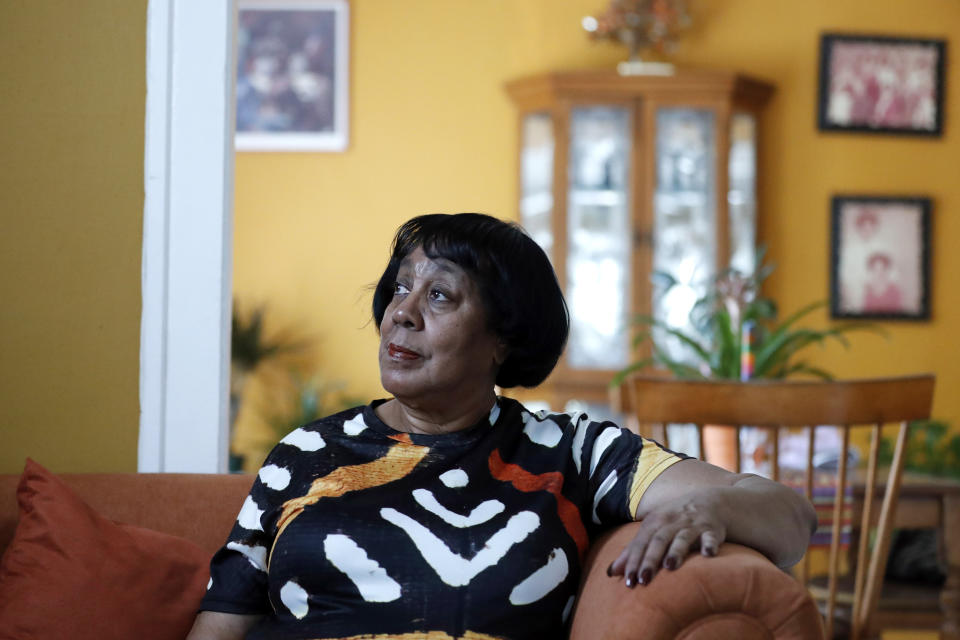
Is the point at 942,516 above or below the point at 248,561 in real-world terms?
below

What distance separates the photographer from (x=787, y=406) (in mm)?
1909

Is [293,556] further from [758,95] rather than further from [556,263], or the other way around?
[758,95]

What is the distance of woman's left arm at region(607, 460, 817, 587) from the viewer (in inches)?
47.1

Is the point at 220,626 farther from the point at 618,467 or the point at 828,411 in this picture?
the point at 828,411

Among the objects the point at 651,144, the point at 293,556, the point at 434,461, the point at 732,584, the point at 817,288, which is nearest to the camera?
the point at 732,584

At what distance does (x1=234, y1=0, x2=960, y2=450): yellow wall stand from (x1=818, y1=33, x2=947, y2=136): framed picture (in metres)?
0.07

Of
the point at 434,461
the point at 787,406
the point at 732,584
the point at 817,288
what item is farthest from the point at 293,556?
the point at 817,288

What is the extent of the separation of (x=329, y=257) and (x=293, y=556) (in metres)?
4.15

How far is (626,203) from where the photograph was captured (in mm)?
5043

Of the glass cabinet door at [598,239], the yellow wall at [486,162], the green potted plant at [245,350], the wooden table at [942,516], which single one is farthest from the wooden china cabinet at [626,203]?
the wooden table at [942,516]

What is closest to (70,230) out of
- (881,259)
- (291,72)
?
(291,72)

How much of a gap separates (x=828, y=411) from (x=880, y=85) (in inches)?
158

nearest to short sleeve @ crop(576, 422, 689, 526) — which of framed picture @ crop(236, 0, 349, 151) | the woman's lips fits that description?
the woman's lips

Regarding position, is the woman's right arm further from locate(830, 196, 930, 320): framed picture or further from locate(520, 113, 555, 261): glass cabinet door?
locate(830, 196, 930, 320): framed picture
